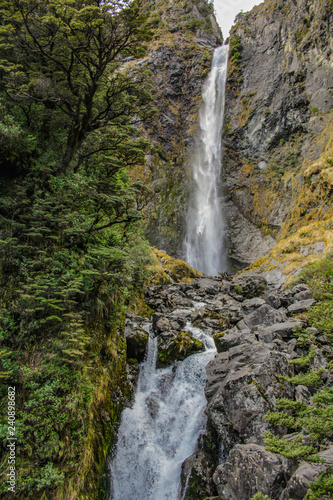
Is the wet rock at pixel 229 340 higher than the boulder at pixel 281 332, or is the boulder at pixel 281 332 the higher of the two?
the boulder at pixel 281 332

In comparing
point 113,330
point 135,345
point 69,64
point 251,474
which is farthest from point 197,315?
point 69,64

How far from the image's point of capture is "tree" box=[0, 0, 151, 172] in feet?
20.8

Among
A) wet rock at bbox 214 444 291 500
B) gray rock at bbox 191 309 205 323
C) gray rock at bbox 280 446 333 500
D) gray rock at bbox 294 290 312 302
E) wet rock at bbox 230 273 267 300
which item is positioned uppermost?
wet rock at bbox 230 273 267 300

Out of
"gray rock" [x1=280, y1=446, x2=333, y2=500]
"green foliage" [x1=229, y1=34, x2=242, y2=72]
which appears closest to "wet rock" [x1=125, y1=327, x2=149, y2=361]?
"gray rock" [x1=280, y1=446, x2=333, y2=500]

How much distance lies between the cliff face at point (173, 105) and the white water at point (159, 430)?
2225 cm

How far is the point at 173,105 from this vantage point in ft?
119

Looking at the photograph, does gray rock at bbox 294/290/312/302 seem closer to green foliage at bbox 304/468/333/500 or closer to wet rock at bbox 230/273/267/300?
wet rock at bbox 230/273/267/300

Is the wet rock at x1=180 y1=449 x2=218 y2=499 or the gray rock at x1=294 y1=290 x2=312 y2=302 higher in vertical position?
the gray rock at x1=294 y1=290 x2=312 y2=302

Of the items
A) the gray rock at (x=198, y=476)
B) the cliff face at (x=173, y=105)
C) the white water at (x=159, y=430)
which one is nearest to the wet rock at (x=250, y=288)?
the white water at (x=159, y=430)

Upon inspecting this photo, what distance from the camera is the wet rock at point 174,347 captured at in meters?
8.78

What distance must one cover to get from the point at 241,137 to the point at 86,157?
1011 inches

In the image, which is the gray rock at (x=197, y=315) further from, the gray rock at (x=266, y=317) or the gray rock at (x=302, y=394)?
the gray rock at (x=302, y=394)

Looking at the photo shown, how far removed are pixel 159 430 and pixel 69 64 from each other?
35.6 ft

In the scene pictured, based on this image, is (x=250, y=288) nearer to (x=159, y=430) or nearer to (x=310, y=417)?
(x=159, y=430)
